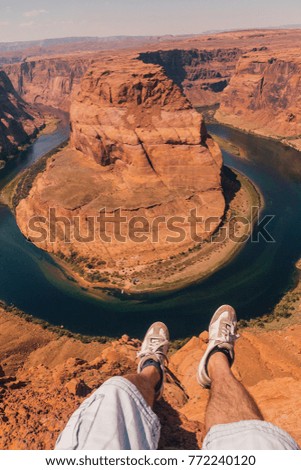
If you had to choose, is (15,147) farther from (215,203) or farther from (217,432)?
(217,432)

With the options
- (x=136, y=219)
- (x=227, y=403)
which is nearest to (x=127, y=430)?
(x=227, y=403)

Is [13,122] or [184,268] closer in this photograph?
[184,268]

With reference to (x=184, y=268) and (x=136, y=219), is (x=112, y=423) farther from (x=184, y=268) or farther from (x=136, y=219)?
(x=136, y=219)

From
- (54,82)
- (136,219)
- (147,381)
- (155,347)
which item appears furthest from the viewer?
(54,82)

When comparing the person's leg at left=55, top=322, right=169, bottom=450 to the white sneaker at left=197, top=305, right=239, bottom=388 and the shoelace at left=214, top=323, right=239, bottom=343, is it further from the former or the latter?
the shoelace at left=214, top=323, right=239, bottom=343

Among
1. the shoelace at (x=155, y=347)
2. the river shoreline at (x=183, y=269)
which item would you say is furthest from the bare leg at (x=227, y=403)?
the river shoreline at (x=183, y=269)

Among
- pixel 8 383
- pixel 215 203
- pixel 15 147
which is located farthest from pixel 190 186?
pixel 15 147

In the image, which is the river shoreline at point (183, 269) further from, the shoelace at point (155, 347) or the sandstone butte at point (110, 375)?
the shoelace at point (155, 347)
